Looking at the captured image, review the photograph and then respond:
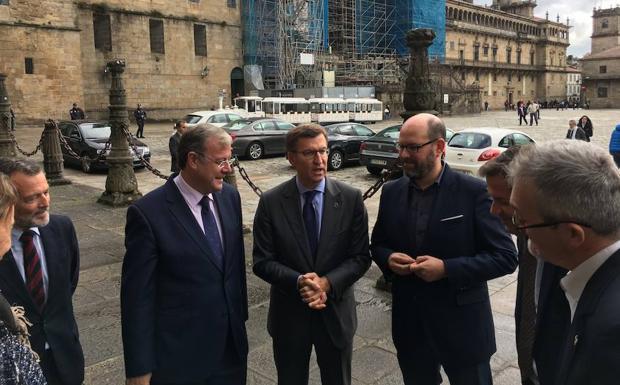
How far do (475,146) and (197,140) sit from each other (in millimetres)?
11140

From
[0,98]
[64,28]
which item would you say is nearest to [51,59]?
[64,28]

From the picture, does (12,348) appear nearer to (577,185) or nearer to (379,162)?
(577,185)

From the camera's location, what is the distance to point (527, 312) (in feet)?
8.07

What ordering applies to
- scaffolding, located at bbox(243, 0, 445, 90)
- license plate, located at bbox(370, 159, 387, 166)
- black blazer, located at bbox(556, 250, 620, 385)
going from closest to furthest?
black blazer, located at bbox(556, 250, 620, 385)
license plate, located at bbox(370, 159, 387, 166)
scaffolding, located at bbox(243, 0, 445, 90)

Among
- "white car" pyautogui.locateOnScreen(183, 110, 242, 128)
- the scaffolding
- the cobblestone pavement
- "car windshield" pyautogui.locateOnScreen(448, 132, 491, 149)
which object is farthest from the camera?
the scaffolding

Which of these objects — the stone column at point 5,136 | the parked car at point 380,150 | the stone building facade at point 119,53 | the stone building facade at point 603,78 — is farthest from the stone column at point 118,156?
the stone building facade at point 603,78

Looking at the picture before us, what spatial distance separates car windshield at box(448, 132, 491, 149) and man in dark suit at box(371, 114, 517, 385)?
34.7 ft

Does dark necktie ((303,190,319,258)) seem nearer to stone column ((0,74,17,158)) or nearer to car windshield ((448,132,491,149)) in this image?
car windshield ((448,132,491,149))

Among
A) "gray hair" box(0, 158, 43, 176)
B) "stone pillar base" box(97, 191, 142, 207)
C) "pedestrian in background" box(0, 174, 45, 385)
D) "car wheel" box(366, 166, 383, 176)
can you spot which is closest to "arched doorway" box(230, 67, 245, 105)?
"car wheel" box(366, 166, 383, 176)

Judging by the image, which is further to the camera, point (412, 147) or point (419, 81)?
point (419, 81)

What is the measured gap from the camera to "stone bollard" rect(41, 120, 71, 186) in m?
12.0

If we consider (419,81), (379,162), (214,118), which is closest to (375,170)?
(379,162)

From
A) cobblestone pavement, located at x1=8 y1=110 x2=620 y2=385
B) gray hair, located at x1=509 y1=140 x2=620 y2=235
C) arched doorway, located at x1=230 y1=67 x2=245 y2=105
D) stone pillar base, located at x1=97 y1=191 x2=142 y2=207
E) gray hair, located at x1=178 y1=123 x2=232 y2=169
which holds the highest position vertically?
arched doorway, located at x1=230 y1=67 x2=245 y2=105

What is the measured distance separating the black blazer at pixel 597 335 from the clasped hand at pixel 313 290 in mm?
1298
